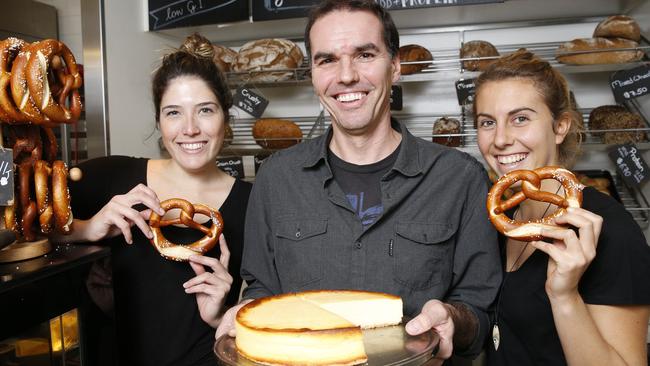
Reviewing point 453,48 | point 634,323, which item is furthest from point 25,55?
point 453,48

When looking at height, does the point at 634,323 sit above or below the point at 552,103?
below

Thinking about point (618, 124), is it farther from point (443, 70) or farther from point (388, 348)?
point (388, 348)

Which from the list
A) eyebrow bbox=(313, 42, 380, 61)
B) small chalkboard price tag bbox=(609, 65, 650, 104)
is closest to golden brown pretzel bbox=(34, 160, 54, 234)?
eyebrow bbox=(313, 42, 380, 61)

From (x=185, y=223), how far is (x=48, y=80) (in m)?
0.60

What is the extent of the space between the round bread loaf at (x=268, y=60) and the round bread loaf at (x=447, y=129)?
910 millimetres

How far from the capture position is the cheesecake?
1.12 metres

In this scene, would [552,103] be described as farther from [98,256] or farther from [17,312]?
[17,312]

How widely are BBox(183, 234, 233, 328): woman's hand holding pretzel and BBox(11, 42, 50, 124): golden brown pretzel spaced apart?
0.63m

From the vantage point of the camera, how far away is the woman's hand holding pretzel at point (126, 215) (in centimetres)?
172

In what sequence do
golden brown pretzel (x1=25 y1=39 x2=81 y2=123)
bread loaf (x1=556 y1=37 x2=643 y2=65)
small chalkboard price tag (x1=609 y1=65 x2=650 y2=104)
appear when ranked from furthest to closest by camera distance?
1. bread loaf (x1=556 y1=37 x2=643 y2=65)
2. small chalkboard price tag (x1=609 y1=65 x2=650 y2=104)
3. golden brown pretzel (x1=25 y1=39 x2=81 y2=123)

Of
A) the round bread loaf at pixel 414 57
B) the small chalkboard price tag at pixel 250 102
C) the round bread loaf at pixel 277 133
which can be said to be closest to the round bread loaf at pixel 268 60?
the small chalkboard price tag at pixel 250 102

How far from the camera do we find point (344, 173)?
175cm

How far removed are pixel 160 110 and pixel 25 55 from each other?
2.36 feet

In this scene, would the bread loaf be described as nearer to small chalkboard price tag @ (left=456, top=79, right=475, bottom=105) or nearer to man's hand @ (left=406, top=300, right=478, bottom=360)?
small chalkboard price tag @ (left=456, top=79, right=475, bottom=105)
